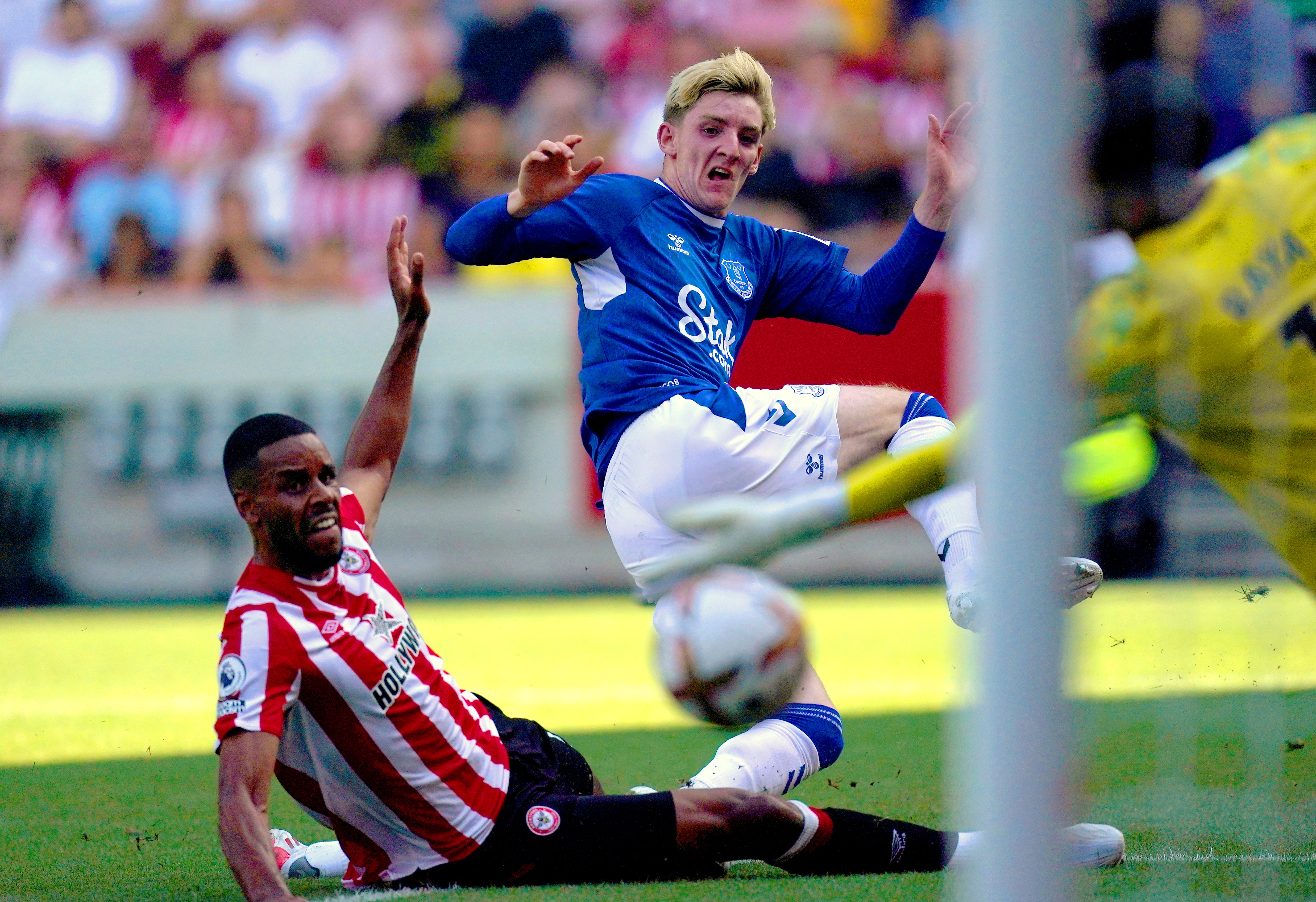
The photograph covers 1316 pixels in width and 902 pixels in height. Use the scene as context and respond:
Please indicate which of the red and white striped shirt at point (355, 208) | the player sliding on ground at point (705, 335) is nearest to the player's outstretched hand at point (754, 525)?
the player sliding on ground at point (705, 335)

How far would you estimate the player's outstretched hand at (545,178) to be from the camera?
3.78 m

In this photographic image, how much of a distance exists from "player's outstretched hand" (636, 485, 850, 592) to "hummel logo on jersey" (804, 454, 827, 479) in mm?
1441

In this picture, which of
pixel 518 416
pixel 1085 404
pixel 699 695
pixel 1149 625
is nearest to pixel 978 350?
pixel 1085 404

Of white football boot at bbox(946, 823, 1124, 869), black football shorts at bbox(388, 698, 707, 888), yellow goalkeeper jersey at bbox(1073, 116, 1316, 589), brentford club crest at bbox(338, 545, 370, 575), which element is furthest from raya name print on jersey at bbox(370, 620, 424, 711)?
yellow goalkeeper jersey at bbox(1073, 116, 1316, 589)

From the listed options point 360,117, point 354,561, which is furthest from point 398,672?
point 360,117

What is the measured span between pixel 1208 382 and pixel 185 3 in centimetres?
1306

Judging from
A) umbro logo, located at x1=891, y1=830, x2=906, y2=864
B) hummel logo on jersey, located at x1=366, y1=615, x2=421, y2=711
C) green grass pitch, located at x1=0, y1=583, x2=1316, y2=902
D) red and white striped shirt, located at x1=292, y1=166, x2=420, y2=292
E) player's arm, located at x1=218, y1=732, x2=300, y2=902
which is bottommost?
green grass pitch, located at x1=0, y1=583, x2=1316, y2=902

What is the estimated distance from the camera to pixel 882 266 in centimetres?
425

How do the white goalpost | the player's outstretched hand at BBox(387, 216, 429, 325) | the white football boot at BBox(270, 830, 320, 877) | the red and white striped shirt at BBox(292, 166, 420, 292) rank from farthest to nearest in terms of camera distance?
the red and white striped shirt at BBox(292, 166, 420, 292) < the player's outstretched hand at BBox(387, 216, 429, 325) < the white football boot at BBox(270, 830, 320, 877) < the white goalpost

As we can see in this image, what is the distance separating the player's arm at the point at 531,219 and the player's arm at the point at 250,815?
1287 millimetres

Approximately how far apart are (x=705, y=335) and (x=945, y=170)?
2.64 feet

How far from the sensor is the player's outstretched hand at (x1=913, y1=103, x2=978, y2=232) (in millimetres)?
4141

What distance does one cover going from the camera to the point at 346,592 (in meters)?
3.58

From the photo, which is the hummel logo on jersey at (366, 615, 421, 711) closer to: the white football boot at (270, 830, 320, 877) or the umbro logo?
the white football boot at (270, 830, 320, 877)
